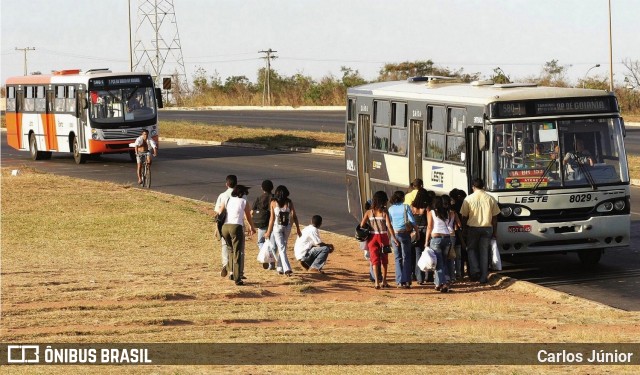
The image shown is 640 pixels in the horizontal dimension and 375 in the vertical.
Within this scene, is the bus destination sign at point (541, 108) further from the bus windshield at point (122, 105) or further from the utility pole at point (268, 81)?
the utility pole at point (268, 81)

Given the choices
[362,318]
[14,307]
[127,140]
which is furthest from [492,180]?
[127,140]

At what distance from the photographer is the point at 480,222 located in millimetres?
18266

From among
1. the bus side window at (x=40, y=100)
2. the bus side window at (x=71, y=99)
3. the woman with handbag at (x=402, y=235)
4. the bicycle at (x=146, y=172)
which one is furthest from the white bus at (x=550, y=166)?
the bus side window at (x=40, y=100)

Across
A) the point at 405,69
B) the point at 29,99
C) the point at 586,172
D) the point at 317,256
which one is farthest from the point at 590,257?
the point at 405,69

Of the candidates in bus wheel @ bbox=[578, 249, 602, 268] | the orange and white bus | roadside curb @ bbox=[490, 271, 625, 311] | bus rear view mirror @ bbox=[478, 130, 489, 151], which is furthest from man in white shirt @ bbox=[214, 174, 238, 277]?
the orange and white bus

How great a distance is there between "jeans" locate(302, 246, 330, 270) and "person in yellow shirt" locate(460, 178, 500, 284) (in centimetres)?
214

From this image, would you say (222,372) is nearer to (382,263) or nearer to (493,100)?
(382,263)

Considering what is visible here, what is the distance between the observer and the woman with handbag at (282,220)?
731 inches

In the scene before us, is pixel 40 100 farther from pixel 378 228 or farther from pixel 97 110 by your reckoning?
pixel 378 228

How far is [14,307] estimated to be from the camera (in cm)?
1591

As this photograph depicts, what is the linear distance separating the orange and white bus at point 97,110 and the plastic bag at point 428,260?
971 inches

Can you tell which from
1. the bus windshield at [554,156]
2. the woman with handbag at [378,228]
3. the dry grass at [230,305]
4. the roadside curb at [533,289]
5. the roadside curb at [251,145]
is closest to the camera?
the dry grass at [230,305]

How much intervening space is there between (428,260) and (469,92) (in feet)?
11.7

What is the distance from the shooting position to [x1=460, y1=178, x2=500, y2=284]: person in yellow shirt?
18.3m
